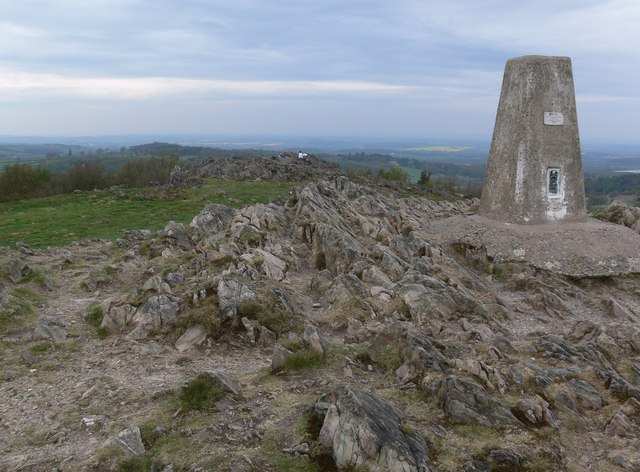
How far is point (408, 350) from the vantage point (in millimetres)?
12164

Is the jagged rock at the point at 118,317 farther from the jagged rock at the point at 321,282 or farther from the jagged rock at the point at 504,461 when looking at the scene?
the jagged rock at the point at 504,461

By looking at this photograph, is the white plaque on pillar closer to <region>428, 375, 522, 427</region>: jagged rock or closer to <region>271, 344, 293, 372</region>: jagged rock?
<region>428, 375, 522, 427</region>: jagged rock

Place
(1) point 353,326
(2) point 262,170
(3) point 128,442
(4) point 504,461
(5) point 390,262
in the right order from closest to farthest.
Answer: (4) point 504,461 → (3) point 128,442 → (1) point 353,326 → (5) point 390,262 → (2) point 262,170

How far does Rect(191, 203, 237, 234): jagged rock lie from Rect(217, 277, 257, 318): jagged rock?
9.74m

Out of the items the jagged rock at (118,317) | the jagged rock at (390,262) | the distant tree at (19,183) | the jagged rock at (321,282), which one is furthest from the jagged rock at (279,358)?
the distant tree at (19,183)

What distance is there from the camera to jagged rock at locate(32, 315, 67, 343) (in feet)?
46.9

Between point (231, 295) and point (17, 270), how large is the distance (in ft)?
31.2

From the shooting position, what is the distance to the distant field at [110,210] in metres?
30.2

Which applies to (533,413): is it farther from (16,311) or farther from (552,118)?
(552,118)

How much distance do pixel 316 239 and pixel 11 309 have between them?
1135 cm

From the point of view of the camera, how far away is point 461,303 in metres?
16.8

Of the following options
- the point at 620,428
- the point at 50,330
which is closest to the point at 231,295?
the point at 50,330

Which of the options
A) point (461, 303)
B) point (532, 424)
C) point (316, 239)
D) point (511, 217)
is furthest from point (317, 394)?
point (511, 217)

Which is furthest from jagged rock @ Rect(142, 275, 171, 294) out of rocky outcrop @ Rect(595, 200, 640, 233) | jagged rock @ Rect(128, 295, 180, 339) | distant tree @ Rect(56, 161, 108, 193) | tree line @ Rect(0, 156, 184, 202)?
distant tree @ Rect(56, 161, 108, 193)
